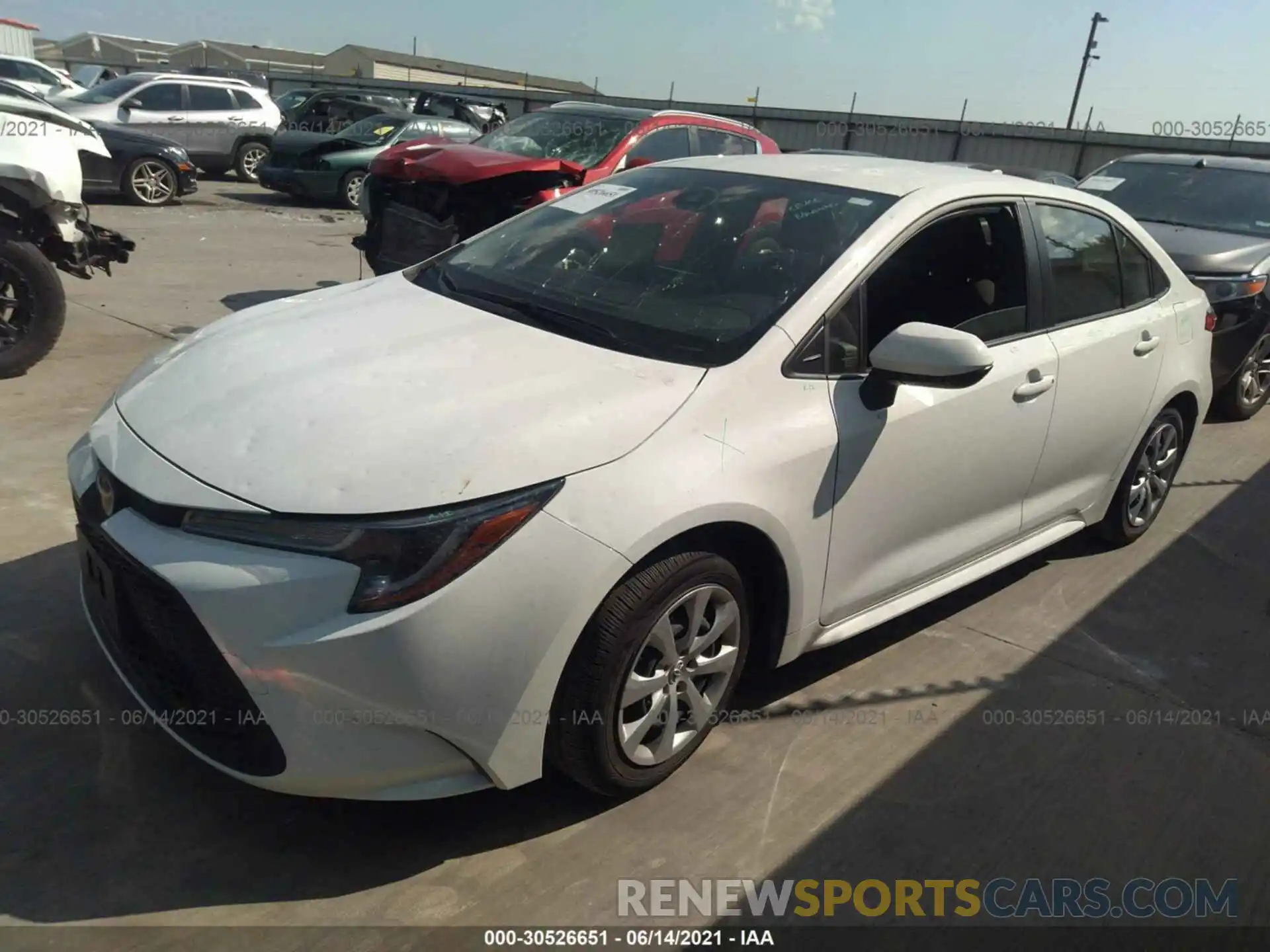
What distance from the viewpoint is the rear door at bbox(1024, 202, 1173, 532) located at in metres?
3.67

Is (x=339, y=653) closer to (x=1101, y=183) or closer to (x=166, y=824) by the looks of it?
(x=166, y=824)

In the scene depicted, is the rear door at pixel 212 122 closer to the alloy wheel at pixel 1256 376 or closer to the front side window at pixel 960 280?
the alloy wheel at pixel 1256 376

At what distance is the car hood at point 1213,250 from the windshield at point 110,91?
557 inches

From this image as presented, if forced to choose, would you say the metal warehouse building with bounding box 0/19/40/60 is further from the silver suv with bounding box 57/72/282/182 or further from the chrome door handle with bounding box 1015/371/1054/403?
the chrome door handle with bounding box 1015/371/1054/403

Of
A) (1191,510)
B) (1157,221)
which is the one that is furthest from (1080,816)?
(1157,221)

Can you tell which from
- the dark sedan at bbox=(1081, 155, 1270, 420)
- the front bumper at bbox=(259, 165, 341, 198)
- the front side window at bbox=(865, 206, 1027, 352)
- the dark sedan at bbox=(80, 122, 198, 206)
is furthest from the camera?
the front bumper at bbox=(259, 165, 341, 198)

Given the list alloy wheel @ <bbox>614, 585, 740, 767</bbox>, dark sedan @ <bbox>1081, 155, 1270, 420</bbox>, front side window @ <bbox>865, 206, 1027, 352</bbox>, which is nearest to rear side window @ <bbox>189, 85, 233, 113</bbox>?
dark sedan @ <bbox>1081, 155, 1270, 420</bbox>

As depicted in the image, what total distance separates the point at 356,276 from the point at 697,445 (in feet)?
25.0

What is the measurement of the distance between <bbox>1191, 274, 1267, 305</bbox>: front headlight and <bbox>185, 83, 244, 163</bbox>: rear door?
14397 millimetres

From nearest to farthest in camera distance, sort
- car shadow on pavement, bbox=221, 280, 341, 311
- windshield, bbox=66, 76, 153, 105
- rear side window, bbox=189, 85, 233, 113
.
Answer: car shadow on pavement, bbox=221, 280, 341, 311
windshield, bbox=66, 76, 153, 105
rear side window, bbox=189, 85, 233, 113

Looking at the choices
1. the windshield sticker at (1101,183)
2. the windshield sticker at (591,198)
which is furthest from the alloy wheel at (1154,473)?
the windshield sticker at (1101,183)

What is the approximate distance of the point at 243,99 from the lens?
16.0m

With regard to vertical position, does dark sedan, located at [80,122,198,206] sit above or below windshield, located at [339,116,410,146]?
below

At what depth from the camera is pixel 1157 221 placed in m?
7.32
